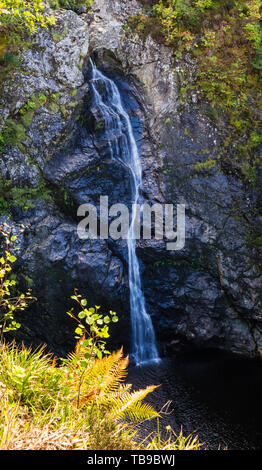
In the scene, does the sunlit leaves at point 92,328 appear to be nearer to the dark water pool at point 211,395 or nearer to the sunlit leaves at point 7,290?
the sunlit leaves at point 7,290

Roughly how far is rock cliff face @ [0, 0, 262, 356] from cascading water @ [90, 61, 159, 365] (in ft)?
0.75

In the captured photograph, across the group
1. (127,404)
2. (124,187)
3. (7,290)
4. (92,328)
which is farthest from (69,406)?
(124,187)

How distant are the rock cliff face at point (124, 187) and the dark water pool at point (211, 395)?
2.44 feet

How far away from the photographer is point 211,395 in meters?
7.78

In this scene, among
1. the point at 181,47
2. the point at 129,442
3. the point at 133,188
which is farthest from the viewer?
the point at 181,47

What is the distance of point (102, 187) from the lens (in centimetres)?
979

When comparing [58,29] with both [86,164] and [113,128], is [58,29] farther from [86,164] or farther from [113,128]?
[86,164]

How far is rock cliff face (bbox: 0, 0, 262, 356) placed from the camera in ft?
29.0

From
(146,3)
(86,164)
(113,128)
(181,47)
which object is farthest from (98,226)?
(146,3)

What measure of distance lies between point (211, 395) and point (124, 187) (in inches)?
247

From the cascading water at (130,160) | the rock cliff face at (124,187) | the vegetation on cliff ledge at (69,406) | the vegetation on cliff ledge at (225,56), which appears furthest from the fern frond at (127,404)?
the vegetation on cliff ledge at (225,56)

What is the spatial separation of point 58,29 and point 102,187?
490cm

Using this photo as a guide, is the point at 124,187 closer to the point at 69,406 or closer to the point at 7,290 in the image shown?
the point at 7,290

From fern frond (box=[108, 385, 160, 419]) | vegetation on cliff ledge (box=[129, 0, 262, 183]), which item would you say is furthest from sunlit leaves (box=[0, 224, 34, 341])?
vegetation on cliff ledge (box=[129, 0, 262, 183])
